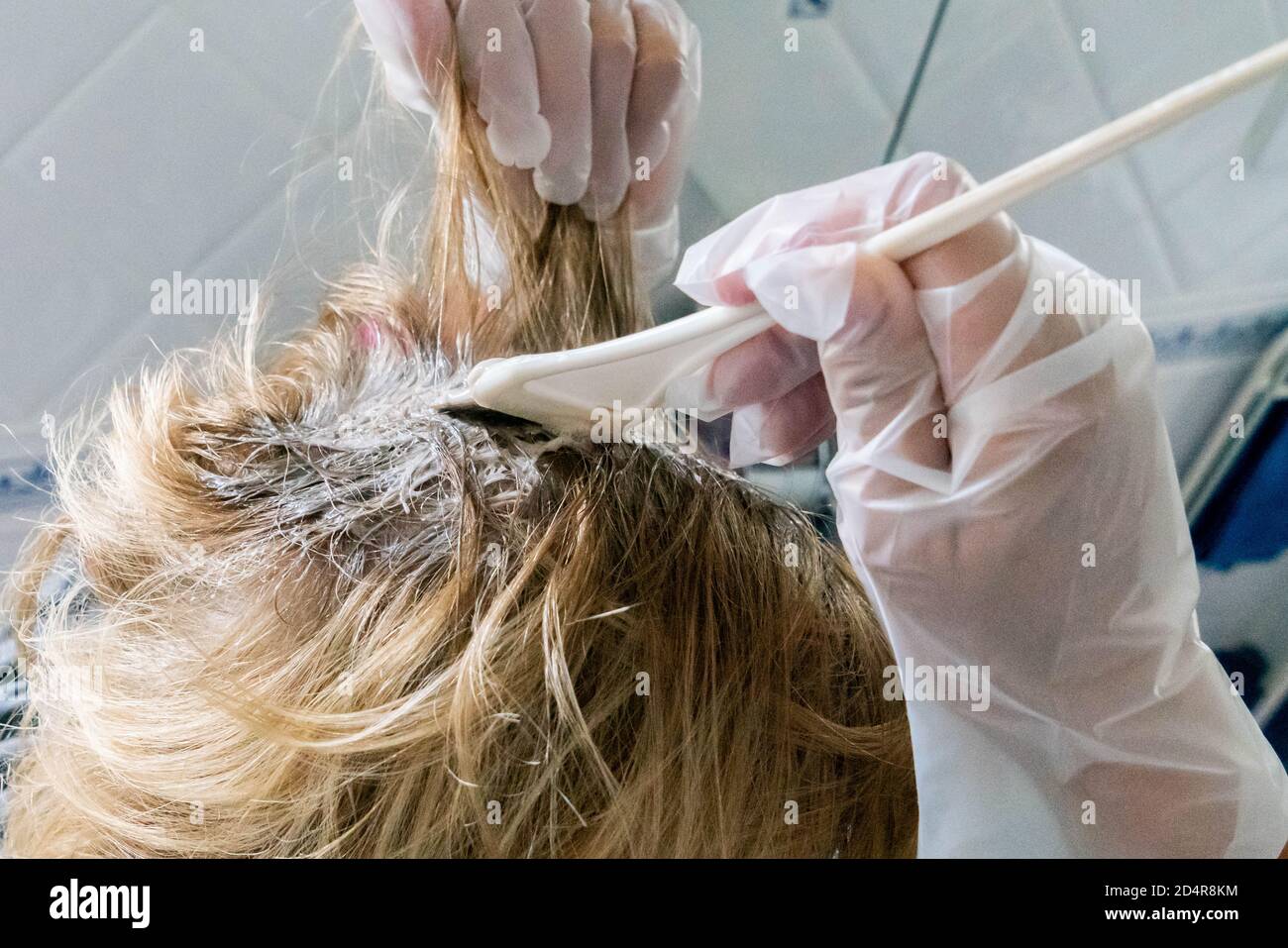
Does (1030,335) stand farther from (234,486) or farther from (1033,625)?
(234,486)

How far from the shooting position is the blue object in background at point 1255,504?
0.69 m

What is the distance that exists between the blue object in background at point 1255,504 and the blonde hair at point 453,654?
0.39m

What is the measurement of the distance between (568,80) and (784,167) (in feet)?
0.83

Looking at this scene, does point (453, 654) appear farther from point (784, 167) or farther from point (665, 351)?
point (784, 167)

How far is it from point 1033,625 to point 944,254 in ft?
0.53

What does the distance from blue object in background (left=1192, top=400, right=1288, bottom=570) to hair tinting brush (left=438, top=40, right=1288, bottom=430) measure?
1.30ft

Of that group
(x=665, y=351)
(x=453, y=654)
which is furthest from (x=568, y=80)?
(x=453, y=654)

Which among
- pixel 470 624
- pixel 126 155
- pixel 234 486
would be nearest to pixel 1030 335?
pixel 470 624

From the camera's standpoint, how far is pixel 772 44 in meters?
0.69

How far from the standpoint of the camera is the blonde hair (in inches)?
15.9

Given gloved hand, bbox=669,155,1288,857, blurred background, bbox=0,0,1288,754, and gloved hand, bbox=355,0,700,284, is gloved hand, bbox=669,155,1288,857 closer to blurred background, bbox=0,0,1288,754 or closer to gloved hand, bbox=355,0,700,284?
gloved hand, bbox=355,0,700,284

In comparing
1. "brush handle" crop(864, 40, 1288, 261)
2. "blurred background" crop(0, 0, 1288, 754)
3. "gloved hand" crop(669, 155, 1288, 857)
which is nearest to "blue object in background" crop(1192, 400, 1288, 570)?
"blurred background" crop(0, 0, 1288, 754)

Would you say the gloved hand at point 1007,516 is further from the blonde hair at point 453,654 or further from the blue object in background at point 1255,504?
the blue object in background at point 1255,504

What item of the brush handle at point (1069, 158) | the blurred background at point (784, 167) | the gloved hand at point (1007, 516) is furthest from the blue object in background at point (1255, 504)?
the brush handle at point (1069, 158)
